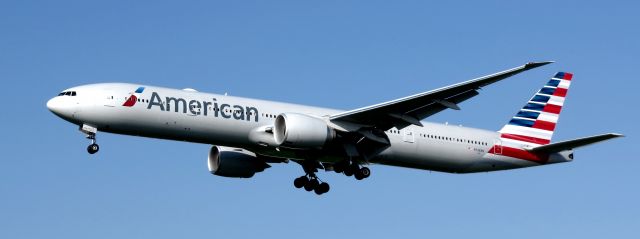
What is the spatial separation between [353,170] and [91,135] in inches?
421

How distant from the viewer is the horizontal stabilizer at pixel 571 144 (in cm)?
4452

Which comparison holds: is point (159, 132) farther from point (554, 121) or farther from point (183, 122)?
point (554, 121)

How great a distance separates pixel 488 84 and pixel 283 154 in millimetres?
9480

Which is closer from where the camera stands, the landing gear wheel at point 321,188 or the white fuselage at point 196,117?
the white fuselage at point 196,117

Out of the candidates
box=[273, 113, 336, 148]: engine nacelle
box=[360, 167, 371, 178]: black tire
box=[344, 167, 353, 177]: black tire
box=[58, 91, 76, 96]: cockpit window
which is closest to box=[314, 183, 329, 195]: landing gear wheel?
box=[344, 167, 353, 177]: black tire

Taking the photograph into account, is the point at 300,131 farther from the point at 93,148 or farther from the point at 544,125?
the point at 544,125

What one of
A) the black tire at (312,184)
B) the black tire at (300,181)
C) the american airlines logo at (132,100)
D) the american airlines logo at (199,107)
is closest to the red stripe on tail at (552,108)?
the black tire at (312,184)

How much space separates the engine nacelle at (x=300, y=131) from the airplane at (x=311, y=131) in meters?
0.04

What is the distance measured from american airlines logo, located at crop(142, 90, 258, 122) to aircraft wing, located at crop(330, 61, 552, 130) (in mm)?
3767

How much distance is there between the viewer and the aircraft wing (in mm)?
40875

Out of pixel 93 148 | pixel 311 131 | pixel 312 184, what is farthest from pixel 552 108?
pixel 93 148

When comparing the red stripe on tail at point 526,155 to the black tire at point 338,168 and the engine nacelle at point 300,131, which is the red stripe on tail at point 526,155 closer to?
the black tire at point 338,168

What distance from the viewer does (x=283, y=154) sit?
45469 mm

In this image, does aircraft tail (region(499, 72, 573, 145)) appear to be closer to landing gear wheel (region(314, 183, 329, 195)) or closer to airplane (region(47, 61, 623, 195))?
airplane (region(47, 61, 623, 195))
